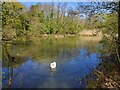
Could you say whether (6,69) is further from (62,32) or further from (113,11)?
(62,32)

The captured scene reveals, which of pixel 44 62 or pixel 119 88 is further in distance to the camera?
pixel 44 62

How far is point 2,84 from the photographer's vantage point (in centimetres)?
1038

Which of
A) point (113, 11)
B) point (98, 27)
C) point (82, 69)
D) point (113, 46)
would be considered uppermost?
point (113, 11)

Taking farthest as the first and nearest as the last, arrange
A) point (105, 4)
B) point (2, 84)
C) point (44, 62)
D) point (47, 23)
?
point (47, 23)
point (44, 62)
point (2, 84)
point (105, 4)

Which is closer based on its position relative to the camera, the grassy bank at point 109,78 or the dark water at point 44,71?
the grassy bank at point 109,78

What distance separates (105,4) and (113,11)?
450mm

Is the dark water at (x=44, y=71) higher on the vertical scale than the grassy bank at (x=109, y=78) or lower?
lower

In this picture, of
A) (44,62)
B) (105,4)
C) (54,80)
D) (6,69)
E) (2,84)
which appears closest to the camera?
(105,4)

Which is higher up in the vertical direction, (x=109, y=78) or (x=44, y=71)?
(x=109, y=78)

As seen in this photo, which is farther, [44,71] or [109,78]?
[44,71]

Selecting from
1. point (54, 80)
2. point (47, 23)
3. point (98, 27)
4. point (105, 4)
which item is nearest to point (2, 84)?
point (54, 80)

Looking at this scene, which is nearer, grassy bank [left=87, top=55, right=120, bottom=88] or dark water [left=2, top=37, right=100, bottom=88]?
grassy bank [left=87, top=55, right=120, bottom=88]

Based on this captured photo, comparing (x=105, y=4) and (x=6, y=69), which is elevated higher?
Result: (x=105, y=4)

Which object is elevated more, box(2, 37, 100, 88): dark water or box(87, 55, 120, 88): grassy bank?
box(87, 55, 120, 88): grassy bank
